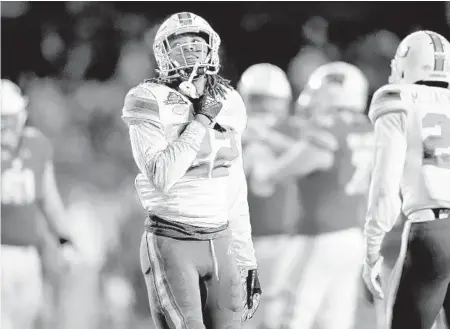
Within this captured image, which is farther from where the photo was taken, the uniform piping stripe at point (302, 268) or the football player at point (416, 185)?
the uniform piping stripe at point (302, 268)

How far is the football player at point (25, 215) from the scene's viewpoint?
3.01m

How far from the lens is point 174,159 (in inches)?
72.0

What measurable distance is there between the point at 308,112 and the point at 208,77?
1.12 metres

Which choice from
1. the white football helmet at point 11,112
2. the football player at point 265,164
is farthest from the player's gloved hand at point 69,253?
the football player at point 265,164

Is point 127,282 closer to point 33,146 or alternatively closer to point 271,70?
point 33,146

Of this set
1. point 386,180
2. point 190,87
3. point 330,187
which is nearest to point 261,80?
point 330,187

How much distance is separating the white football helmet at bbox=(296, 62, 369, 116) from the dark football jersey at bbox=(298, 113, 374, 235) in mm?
59

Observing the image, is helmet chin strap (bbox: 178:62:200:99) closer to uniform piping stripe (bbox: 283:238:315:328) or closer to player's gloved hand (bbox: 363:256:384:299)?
player's gloved hand (bbox: 363:256:384:299)

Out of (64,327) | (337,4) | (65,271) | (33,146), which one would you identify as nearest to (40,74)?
(33,146)

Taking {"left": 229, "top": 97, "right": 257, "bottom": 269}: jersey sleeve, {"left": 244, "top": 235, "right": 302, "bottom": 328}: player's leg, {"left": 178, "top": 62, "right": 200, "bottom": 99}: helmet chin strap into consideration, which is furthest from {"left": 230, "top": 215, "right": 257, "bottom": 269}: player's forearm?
{"left": 244, "top": 235, "right": 302, "bottom": 328}: player's leg

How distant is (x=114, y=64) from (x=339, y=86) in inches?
39.4

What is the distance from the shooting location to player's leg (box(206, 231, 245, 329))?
1.92 m

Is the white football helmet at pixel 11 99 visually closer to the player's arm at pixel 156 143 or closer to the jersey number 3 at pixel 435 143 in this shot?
the player's arm at pixel 156 143

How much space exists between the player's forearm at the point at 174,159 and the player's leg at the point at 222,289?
231mm
